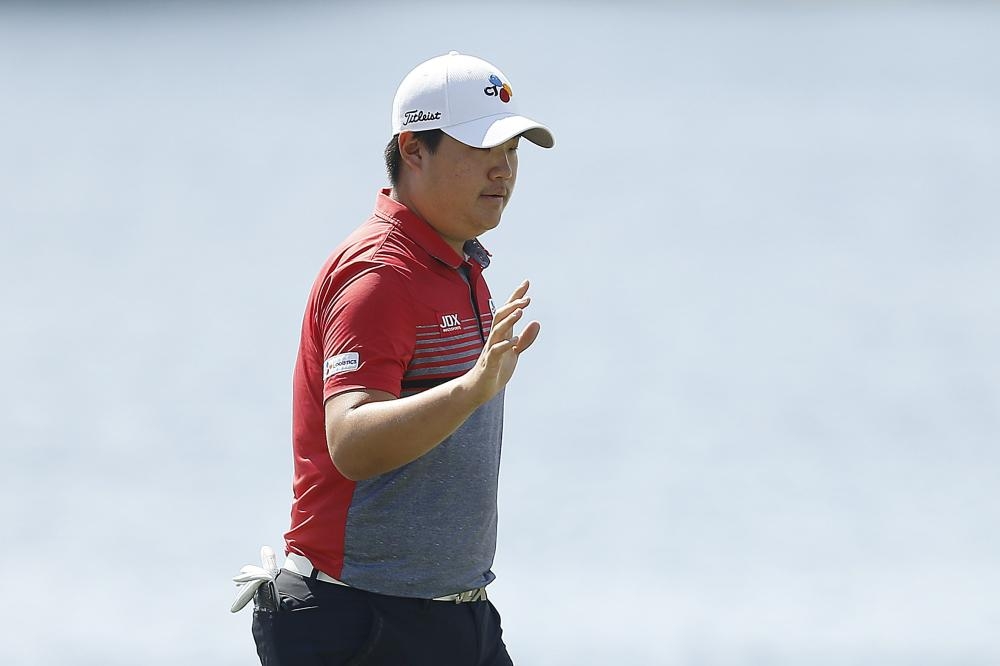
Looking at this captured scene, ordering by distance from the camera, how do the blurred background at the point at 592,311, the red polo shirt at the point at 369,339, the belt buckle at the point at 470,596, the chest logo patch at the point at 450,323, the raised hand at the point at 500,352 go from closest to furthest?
the raised hand at the point at 500,352 < the red polo shirt at the point at 369,339 < the chest logo patch at the point at 450,323 < the belt buckle at the point at 470,596 < the blurred background at the point at 592,311

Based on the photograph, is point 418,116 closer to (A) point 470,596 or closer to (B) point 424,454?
(B) point 424,454

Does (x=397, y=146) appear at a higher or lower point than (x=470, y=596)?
higher

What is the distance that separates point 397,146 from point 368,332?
0.32 metres

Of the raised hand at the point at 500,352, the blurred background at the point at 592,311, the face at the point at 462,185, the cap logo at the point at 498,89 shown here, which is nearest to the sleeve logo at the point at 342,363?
the raised hand at the point at 500,352

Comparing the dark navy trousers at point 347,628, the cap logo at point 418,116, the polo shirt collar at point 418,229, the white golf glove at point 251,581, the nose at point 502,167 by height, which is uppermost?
the cap logo at point 418,116

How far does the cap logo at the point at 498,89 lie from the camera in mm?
1771

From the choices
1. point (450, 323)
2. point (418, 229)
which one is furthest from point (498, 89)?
point (450, 323)

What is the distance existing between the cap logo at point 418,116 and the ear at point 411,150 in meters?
0.02

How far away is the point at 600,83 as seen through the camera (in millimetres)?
7938

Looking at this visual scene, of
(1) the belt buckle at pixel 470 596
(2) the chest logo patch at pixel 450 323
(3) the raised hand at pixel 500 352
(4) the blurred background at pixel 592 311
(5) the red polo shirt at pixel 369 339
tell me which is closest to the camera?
(3) the raised hand at pixel 500 352

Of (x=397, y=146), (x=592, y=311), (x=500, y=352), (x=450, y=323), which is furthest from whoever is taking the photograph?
(x=592, y=311)

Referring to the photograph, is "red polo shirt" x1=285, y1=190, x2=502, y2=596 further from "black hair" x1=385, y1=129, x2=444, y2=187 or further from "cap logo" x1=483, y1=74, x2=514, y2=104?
"cap logo" x1=483, y1=74, x2=514, y2=104

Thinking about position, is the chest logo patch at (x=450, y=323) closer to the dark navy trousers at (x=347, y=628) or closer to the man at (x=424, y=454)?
the man at (x=424, y=454)

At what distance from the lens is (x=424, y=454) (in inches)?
64.8
